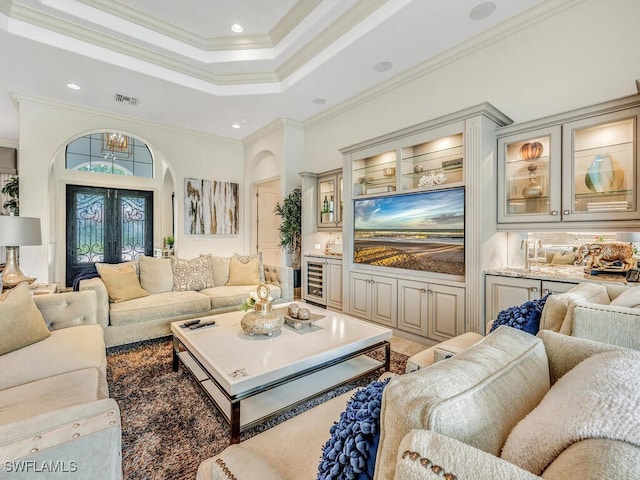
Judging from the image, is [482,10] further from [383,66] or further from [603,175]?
[603,175]

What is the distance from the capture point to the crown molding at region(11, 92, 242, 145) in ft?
14.1

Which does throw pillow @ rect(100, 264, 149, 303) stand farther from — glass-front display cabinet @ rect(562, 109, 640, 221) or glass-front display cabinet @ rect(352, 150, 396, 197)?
glass-front display cabinet @ rect(562, 109, 640, 221)

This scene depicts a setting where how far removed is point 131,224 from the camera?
22.6ft

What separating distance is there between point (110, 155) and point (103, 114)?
1.95 meters

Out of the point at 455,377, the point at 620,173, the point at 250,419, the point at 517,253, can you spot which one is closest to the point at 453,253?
the point at 517,253

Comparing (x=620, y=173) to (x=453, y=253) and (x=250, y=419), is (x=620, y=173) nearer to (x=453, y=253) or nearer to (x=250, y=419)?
(x=453, y=253)

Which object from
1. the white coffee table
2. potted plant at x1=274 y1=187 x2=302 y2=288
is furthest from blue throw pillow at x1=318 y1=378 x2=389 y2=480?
potted plant at x1=274 y1=187 x2=302 y2=288

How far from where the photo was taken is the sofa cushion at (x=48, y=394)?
131cm

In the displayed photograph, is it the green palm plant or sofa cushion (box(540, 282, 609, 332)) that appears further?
the green palm plant

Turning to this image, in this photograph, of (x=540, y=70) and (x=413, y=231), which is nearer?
(x=540, y=70)

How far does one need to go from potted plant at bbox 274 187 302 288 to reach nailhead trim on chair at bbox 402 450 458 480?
485 cm

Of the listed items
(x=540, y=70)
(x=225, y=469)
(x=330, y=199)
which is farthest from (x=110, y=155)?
(x=540, y=70)

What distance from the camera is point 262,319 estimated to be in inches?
89.7

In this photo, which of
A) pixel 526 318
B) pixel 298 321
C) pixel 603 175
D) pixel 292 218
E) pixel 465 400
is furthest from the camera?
pixel 292 218
